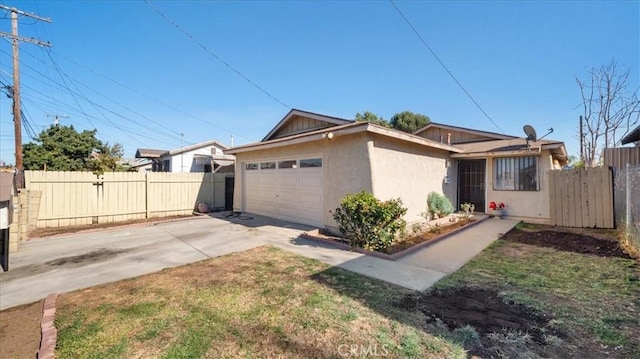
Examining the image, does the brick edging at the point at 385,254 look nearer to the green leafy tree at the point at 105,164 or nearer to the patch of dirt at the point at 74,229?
the patch of dirt at the point at 74,229

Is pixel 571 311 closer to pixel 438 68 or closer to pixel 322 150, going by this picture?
pixel 322 150

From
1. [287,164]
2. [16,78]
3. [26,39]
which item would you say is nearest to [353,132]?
[287,164]

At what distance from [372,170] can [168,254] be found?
515 cm

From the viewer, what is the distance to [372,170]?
22.9 ft

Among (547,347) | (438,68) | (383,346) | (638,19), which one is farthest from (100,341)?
(638,19)

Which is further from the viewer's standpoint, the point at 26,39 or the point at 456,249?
the point at 26,39

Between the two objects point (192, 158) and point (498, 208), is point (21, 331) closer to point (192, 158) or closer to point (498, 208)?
→ point (498, 208)

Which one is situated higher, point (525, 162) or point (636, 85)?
point (636, 85)

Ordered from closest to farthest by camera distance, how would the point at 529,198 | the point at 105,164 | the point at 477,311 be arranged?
the point at 477,311
the point at 529,198
the point at 105,164

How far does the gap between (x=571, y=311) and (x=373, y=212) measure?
3.43m

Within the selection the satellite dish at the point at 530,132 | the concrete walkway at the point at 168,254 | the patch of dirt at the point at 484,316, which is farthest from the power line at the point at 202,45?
the satellite dish at the point at 530,132

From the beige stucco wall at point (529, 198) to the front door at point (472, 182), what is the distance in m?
0.33

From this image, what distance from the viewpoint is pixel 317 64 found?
12484 millimetres

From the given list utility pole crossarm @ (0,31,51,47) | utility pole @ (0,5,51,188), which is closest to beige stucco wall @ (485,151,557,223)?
utility pole @ (0,5,51,188)
